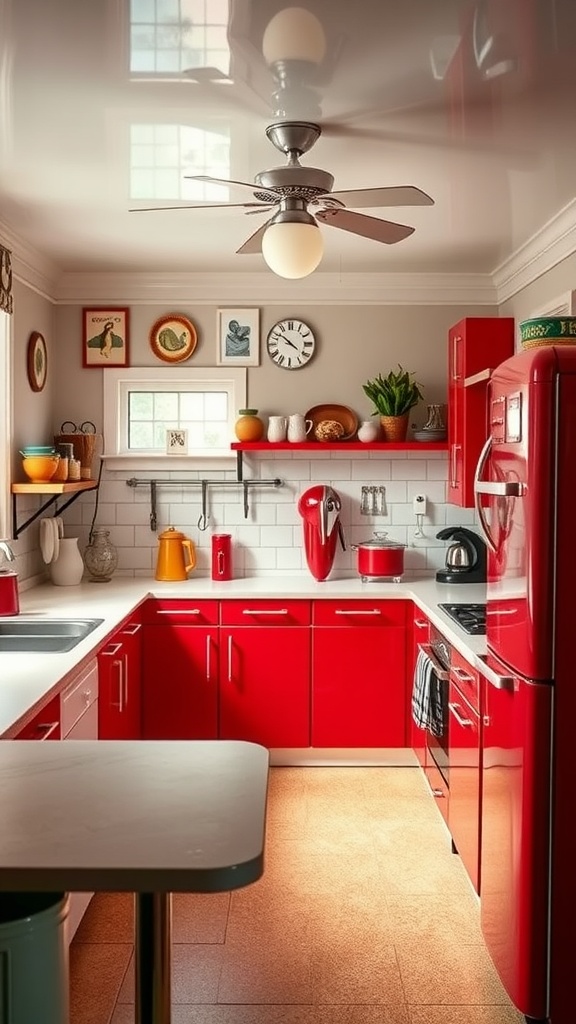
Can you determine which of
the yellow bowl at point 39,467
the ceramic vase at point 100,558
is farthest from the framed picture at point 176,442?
the yellow bowl at point 39,467

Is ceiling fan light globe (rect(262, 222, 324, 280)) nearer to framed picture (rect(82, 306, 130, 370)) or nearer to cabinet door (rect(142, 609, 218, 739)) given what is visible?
cabinet door (rect(142, 609, 218, 739))

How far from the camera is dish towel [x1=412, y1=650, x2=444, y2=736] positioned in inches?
147

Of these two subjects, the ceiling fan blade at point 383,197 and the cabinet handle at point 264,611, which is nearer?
the ceiling fan blade at point 383,197

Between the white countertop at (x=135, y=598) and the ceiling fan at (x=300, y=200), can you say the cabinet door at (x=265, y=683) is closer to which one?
the white countertop at (x=135, y=598)

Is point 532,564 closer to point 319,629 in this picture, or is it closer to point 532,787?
point 532,787

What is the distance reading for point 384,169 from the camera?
3.28 meters

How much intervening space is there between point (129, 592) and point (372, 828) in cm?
158

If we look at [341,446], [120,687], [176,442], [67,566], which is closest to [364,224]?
[341,446]

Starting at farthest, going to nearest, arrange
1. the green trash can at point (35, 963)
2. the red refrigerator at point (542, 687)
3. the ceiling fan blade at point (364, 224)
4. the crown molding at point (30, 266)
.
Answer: the crown molding at point (30, 266), the ceiling fan blade at point (364, 224), the red refrigerator at point (542, 687), the green trash can at point (35, 963)

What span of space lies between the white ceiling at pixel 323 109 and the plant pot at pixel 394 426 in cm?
106

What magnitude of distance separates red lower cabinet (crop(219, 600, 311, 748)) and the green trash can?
121 inches

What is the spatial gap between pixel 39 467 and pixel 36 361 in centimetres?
68

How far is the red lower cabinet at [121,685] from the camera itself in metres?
3.57

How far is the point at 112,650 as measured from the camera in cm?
374
